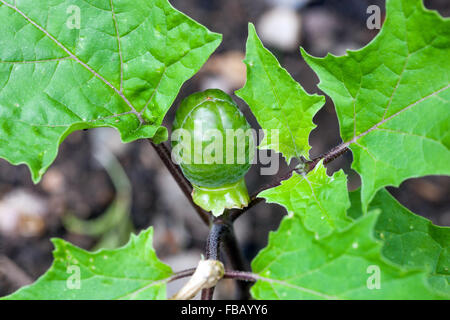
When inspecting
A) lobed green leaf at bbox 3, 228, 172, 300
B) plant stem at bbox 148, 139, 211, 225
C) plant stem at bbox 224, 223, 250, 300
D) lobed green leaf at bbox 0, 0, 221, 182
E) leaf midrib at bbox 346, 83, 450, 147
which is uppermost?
lobed green leaf at bbox 0, 0, 221, 182

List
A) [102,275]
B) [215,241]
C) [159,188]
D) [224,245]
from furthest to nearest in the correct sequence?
1. [159,188]
2. [224,245]
3. [215,241]
4. [102,275]

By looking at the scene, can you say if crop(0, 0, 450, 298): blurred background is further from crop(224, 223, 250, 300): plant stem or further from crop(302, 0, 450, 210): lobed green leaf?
crop(302, 0, 450, 210): lobed green leaf

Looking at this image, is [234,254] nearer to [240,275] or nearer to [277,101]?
[240,275]

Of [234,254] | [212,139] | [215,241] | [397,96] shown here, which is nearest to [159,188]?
[234,254]

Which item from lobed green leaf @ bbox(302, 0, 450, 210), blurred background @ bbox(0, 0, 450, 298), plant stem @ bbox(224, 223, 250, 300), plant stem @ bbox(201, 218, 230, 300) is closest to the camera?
lobed green leaf @ bbox(302, 0, 450, 210)

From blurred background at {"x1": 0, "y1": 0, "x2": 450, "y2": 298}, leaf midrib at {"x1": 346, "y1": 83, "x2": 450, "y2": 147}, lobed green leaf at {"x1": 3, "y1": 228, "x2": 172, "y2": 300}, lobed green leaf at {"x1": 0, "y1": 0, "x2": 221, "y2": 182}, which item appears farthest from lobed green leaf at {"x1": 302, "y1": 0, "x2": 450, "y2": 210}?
blurred background at {"x1": 0, "y1": 0, "x2": 450, "y2": 298}

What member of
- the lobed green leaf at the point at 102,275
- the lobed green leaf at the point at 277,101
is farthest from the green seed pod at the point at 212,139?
the lobed green leaf at the point at 102,275
